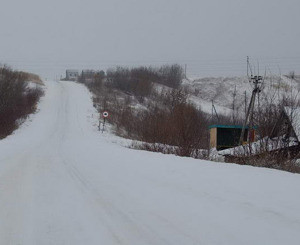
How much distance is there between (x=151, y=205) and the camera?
7.35m

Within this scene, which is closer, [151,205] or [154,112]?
[151,205]

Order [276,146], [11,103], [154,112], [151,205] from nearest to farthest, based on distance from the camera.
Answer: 1. [151,205]
2. [276,146]
3. [154,112]
4. [11,103]

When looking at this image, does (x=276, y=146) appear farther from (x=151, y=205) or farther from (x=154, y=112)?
(x=154, y=112)

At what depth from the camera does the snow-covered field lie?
17.7ft

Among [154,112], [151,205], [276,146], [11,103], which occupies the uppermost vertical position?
[154,112]

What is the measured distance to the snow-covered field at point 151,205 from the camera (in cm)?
538

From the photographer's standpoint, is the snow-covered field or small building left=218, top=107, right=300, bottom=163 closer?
the snow-covered field

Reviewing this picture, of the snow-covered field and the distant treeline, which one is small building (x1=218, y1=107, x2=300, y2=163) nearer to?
the distant treeline

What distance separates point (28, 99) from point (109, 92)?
1000 inches

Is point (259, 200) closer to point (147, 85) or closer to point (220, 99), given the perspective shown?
point (147, 85)

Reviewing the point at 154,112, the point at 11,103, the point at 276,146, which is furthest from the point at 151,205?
the point at 11,103

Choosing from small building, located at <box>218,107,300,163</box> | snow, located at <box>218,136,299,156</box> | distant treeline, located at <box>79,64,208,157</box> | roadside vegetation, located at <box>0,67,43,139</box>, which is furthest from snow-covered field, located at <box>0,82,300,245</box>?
roadside vegetation, located at <box>0,67,43,139</box>

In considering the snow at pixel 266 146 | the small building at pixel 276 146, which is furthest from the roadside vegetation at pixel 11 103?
the snow at pixel 266 146

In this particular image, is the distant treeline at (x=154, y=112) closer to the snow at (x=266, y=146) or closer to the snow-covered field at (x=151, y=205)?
the snow at (x=266, y=146)
